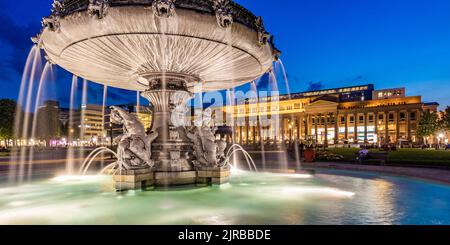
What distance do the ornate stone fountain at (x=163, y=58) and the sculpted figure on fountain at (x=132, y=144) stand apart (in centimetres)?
3

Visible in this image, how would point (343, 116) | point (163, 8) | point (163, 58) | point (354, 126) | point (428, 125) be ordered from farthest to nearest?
point (343, 116), point (354, 126), point (428, 125), point (163, 58), point (163, 8)

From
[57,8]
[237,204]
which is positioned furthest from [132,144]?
[57,8]

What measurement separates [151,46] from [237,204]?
5279 millimetres

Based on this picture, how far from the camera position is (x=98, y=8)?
26.8ft

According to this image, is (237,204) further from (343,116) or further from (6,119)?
(343,116)

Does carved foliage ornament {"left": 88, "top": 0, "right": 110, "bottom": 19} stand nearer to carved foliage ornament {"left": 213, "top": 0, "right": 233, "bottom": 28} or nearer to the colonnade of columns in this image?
carved foliage ornament {"left": 213, "top": 0, "right": 233, "bottom": 28}

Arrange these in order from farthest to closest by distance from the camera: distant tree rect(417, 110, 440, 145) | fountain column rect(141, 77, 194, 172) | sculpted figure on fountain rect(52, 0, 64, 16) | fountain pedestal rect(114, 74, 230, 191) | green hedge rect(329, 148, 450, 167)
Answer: distant tree rect(417, 110, 440, 145) → green hedge rect(329, 148, 450, 167) → fountain column rect(141, 77, 194, 172) → fountain pedestal rect(114, 74, 230, 191) → sculpted figure on fountain rect(52, 0, 64, 16)

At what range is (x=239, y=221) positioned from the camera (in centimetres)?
632

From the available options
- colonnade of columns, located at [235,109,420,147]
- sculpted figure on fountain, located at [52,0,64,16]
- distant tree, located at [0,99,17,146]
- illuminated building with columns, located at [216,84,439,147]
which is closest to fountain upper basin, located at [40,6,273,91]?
sculpted figure on fountain, located at [52,0,64,16]

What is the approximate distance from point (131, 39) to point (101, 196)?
4504 mm

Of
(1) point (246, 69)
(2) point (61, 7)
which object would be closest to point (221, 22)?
(1) point (246, 69)

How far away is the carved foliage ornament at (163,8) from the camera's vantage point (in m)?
8.12

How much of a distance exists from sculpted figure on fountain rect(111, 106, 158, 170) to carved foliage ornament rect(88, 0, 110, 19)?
3.27m

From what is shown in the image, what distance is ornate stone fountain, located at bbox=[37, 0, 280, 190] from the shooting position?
8625 millimetres
